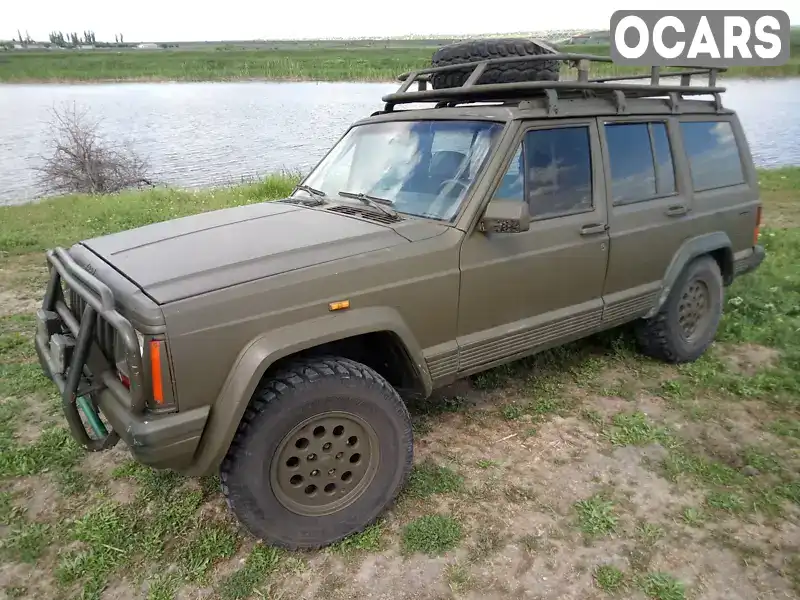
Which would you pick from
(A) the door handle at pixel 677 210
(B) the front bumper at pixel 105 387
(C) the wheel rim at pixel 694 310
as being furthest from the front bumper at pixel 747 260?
(B) the front bumper at pixel 105 387

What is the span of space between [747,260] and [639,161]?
5.12 feet

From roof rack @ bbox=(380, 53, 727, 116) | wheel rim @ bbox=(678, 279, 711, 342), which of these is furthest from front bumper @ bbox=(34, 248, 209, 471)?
wheel rim @ bbox=(678, 279, 711, 342)

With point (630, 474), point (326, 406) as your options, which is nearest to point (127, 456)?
point (326, 406)

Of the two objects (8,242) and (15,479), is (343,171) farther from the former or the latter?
(8,242)

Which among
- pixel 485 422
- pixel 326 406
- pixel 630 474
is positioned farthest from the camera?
pixel 485 422

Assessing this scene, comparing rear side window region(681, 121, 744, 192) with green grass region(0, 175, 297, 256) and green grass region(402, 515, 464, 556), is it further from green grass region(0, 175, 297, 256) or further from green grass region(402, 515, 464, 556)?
green grass region(0, 175, 297, 256)

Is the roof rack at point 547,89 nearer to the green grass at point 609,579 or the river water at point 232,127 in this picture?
the green grass at point 609,579

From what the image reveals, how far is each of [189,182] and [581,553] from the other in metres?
15.1

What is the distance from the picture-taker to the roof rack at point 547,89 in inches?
142

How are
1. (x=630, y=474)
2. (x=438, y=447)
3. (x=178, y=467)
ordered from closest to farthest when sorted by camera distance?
(x=178, y=467) → (x=630, y=474) → (x=438, y=447)

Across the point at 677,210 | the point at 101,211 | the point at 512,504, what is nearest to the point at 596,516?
the point at 512,504

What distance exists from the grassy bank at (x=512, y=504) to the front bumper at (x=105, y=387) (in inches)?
21.7

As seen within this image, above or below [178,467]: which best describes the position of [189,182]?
below

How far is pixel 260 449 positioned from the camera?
271 cm
